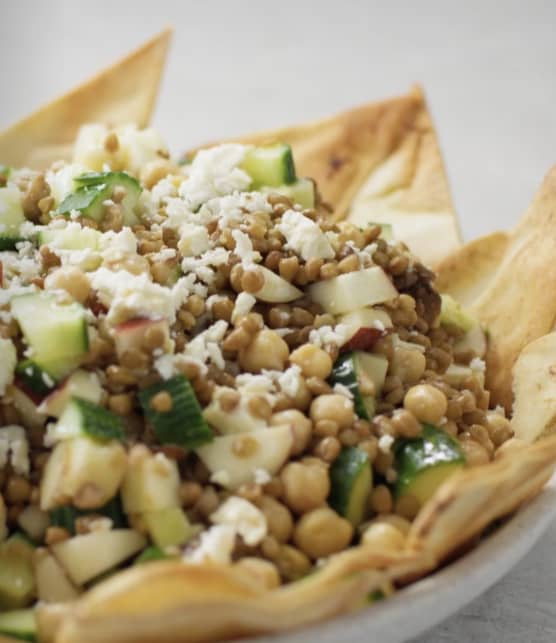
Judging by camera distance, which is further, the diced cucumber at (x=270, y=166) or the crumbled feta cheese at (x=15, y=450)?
the diced cucumber at (x=270, y=166)

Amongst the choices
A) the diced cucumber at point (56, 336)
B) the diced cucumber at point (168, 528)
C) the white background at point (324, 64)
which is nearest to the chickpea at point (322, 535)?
the diced cucumber at point (168, 528)

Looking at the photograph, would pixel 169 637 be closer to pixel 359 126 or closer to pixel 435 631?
pixel 435 631

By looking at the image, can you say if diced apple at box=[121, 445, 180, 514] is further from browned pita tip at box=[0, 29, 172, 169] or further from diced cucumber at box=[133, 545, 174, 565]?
browned pita tip at box=[0, 29, 172, 169]

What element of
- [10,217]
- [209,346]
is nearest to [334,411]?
[209,346]

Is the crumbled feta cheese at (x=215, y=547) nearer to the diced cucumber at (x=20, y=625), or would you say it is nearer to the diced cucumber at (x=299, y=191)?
the diced cucumber at (x=20, y=625)

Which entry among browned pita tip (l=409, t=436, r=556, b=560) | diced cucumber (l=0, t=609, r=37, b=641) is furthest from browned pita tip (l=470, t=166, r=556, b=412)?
diced cucumber (l=0, t=609, r=37, b=641)

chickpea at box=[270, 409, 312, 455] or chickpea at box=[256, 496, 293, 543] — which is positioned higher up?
chickpea at box=[270, 409, 312, 455]

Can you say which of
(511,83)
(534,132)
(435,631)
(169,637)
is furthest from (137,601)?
(511,83)
